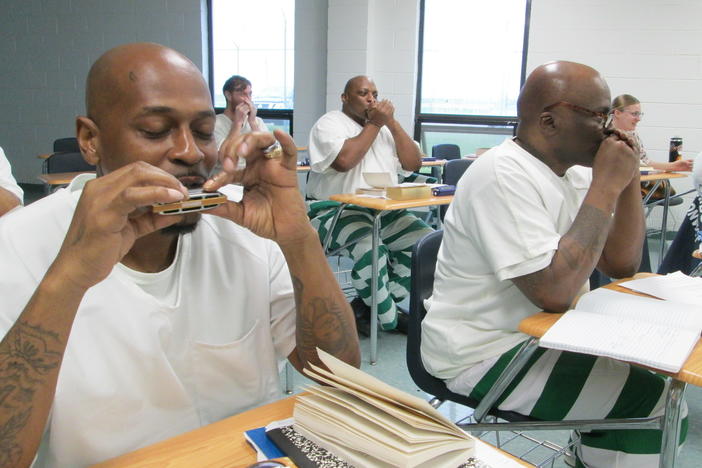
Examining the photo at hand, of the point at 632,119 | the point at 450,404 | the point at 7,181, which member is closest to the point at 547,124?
the point at 450,404

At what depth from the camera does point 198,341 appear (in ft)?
3.21

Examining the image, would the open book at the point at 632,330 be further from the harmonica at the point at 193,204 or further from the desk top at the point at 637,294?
the harmonica at the point at 193,204

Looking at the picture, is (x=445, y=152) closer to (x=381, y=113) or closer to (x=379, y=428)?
(x=381, y=113)

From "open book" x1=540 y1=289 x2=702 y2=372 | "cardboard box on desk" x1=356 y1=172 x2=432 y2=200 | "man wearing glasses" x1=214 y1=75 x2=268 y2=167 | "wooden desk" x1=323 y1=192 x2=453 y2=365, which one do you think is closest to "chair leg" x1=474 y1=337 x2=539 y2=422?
"open book" x1=540 y1=289 x2=702 y2=372

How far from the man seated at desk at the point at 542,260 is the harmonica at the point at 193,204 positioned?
809mm

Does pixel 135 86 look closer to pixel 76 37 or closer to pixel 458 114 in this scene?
pixel 458 114

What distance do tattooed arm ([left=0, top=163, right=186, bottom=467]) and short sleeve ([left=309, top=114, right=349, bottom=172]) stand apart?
2785 mm

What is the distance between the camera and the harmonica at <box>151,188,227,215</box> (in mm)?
758

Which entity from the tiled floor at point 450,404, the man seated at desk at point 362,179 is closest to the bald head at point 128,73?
the tiled floor at point 450,404

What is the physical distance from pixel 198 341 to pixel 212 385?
8cm

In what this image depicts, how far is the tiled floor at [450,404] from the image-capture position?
2.01 m

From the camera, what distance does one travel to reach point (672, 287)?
1.52m

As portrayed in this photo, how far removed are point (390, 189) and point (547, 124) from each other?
5.08ft

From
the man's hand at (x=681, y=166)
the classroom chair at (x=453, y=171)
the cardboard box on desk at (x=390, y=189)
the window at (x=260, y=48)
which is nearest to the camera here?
the cardboard box on desk at (x=390, y=189)
